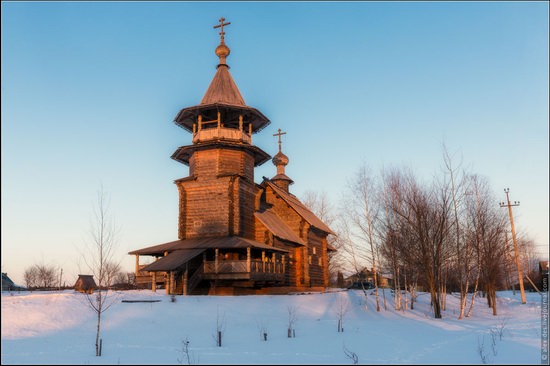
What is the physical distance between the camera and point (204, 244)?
27.1 m

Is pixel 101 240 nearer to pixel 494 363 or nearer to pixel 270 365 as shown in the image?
pixel 270 365

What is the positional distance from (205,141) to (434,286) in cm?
1745

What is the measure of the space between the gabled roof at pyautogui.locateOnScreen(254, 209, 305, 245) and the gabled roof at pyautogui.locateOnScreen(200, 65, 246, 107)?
826cm

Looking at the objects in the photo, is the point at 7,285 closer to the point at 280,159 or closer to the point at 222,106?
the point at 222,106

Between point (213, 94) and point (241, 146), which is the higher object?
point (213, 94)

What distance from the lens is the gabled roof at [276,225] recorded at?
30991mm

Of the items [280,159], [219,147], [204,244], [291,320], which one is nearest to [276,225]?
[219,147]

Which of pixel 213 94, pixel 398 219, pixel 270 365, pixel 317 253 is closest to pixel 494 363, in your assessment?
pixel 270 365

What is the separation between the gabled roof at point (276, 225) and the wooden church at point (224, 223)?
0.02 metres

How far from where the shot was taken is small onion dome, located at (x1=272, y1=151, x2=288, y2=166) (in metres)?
49.6

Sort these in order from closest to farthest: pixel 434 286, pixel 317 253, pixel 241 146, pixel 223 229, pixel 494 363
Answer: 1. pixel 494 363
2. pixel 434 286
3. pixel 223 229
4. pixel 241 146
5. pixel 317 253

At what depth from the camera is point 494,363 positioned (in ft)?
35.5

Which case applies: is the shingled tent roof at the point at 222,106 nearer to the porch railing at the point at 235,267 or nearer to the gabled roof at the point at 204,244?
the gabled roof at the point at 204,244

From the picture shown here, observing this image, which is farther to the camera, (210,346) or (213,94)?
(213,94)
